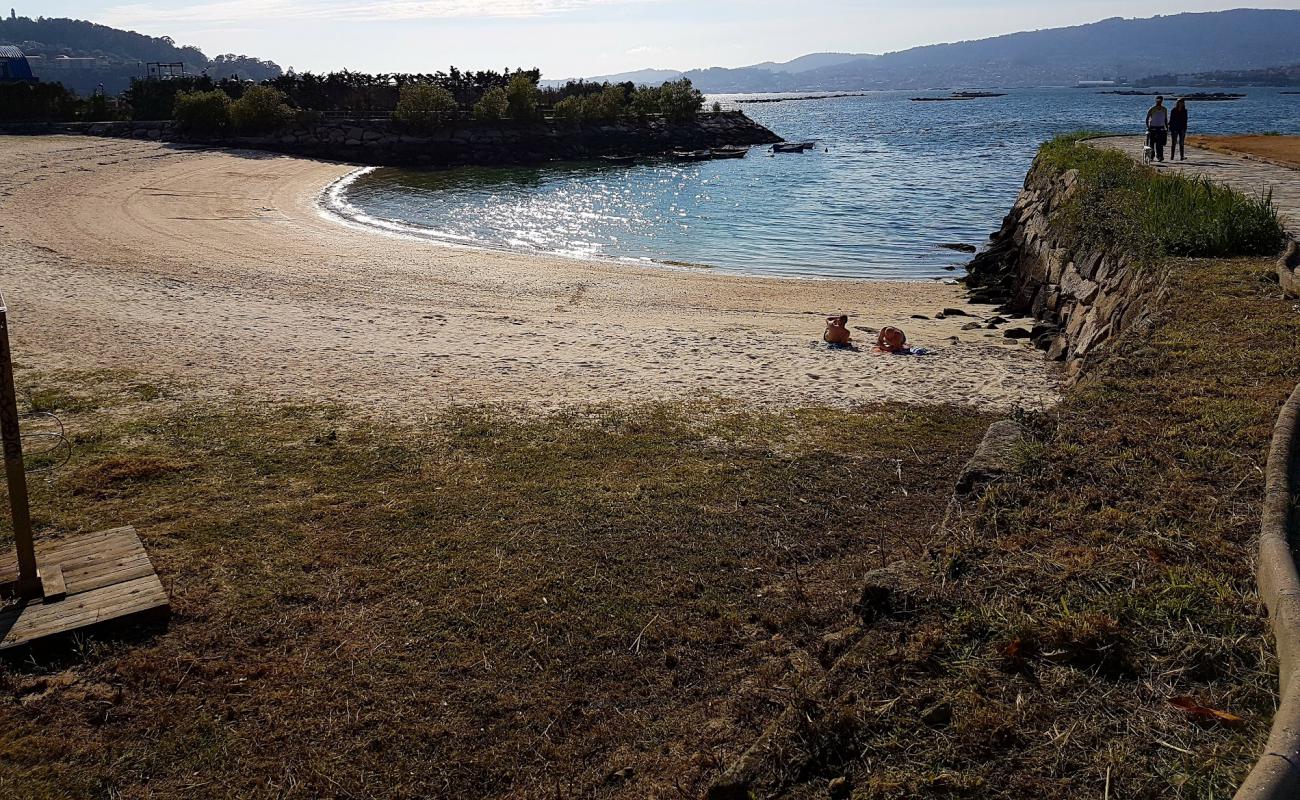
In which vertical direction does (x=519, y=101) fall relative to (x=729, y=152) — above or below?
above

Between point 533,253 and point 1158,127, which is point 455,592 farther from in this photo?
point 1158,127

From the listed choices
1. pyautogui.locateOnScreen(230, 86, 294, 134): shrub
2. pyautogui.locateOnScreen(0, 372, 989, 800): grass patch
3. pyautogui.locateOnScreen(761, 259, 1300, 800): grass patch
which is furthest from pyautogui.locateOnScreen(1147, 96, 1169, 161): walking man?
pyautogui.locateOnScreen(230, 86, 294, 134): shrub

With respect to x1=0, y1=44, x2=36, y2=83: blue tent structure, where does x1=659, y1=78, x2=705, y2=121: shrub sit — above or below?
below

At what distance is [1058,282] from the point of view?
49.4 ft

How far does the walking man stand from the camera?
19.5m

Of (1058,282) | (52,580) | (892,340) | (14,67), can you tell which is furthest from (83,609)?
(14,67)

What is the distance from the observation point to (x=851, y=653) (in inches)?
169

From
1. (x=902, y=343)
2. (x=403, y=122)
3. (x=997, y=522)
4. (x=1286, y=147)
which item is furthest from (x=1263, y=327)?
(x=403, y=122)

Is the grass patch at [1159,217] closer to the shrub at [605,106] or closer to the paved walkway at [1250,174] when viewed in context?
the paved walkway at [1250,174]

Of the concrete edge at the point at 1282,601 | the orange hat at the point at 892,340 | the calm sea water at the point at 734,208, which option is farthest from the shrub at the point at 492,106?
the concrete edge at the point at 1282,601

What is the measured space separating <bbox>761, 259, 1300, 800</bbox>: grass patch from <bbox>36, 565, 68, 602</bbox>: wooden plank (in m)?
4.22

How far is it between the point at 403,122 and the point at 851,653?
52.0 m

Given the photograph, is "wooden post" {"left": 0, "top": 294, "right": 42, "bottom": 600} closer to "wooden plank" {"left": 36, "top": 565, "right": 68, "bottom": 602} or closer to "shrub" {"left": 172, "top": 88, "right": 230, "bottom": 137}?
"wooden plank" {"left": 36, "top": 565, "right": 68, "bottom": 602}

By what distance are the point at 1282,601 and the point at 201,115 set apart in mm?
51089
